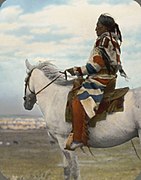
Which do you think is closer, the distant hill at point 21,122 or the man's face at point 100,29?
the man's face at point 100,29

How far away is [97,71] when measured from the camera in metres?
3.09

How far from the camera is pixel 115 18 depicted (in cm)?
316

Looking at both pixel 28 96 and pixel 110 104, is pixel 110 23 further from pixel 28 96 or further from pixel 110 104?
pixel 28 96

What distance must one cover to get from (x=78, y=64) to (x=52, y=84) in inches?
4.6

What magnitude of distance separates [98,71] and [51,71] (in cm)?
18

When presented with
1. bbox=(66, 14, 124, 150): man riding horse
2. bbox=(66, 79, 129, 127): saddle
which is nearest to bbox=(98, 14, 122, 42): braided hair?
bbox=(66, 14, 124, 150): man riding horse

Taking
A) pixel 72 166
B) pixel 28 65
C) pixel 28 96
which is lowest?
pixel 72 166

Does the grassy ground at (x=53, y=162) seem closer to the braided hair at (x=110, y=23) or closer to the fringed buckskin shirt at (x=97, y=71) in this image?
the fringed buckskin shirt at (x=97, y=71)

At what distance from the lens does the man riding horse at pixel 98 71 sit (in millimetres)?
3074

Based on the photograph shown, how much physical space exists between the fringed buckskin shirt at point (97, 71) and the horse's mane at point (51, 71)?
0.09 m

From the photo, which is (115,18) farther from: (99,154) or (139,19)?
(99,154)

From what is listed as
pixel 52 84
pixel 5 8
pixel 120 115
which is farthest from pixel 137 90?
pixel 5 8

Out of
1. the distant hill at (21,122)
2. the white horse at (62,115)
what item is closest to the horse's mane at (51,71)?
the white horse at (62,115)

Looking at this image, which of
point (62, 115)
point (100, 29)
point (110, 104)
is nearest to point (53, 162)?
point (62, 115)
